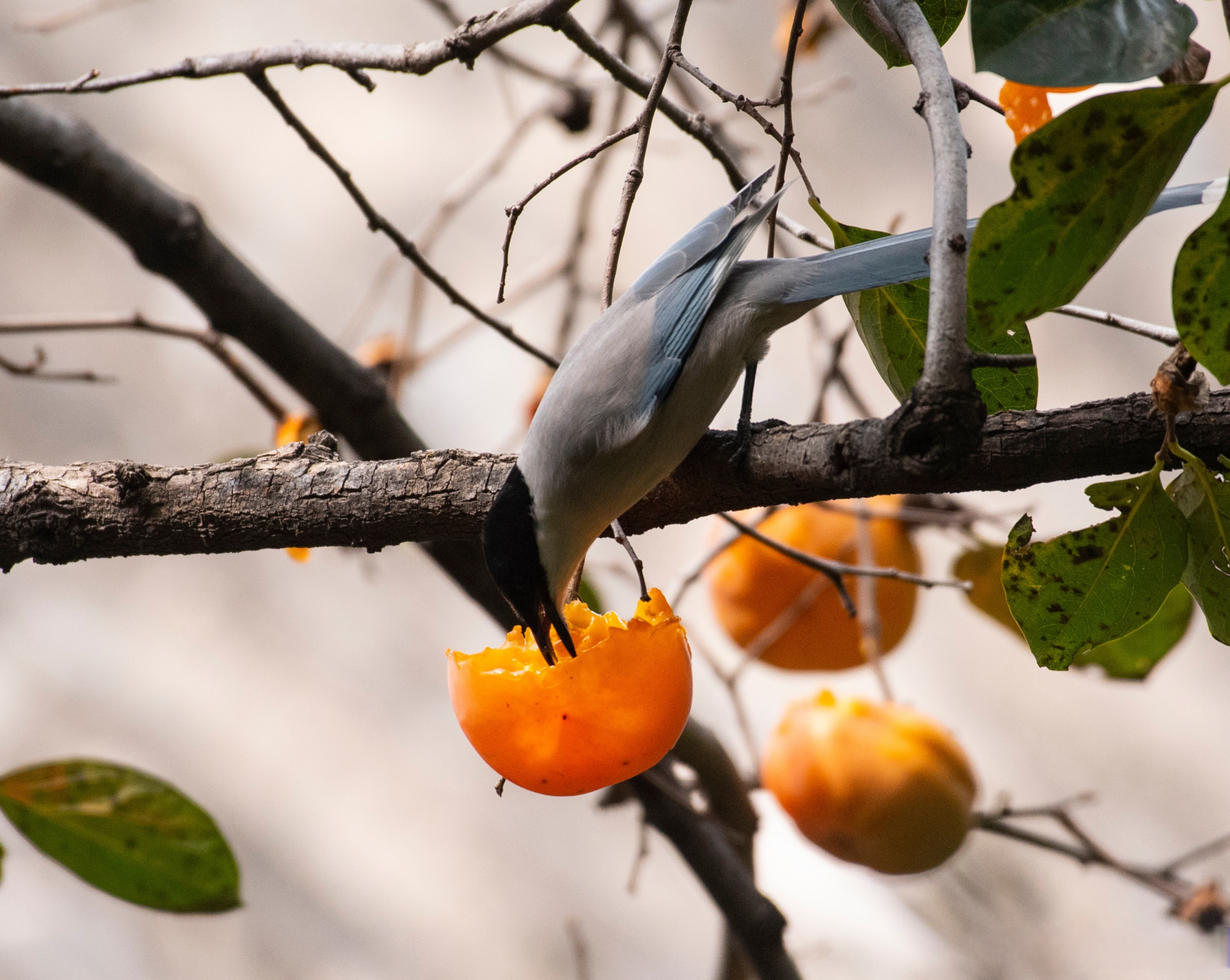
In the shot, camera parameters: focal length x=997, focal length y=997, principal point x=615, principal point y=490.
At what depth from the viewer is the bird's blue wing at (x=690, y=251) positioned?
3.40 feet

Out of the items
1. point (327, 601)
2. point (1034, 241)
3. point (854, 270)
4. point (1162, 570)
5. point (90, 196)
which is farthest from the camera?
point (327, 601)

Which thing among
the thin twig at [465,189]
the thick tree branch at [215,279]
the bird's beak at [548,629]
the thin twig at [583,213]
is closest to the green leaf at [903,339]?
the bird's beak at [548,629]

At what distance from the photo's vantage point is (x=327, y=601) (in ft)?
8.84

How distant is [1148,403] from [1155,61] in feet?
0.63

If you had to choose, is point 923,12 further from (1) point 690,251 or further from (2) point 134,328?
(2) point 134,328

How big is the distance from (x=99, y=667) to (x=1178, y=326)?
8.89ft

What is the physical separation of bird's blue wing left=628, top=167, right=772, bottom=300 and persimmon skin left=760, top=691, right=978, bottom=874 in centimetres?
56

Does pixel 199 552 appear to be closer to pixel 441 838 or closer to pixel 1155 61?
pixel 1155 61

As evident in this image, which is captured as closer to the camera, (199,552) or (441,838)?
(199,552)

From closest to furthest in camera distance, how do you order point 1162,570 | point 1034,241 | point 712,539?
point 1034,241, point 1162,570, point 712,539

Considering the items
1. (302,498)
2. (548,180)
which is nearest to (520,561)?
(302,498)

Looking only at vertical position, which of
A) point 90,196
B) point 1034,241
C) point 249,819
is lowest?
point 1034,241

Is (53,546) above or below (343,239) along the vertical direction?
below

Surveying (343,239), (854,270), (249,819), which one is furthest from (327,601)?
(854,270)
